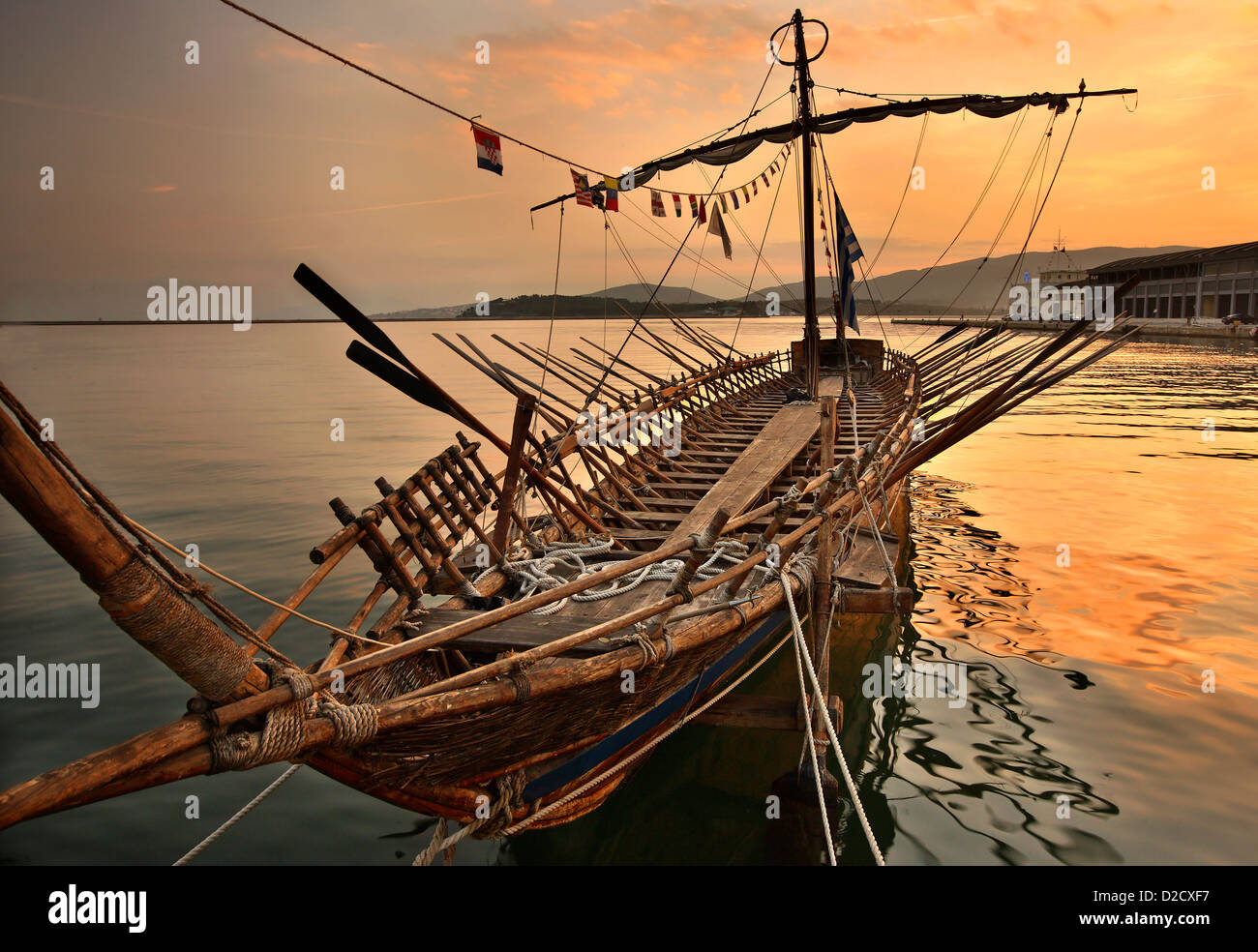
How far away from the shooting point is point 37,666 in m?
8.73

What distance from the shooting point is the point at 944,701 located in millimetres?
8148

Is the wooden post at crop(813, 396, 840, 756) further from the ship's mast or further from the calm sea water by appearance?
the ship's mast

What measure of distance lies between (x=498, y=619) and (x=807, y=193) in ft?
58.1

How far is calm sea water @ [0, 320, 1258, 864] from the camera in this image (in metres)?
5.91

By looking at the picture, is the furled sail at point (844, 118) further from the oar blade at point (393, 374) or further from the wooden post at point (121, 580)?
the wooden post at point (121, 580)

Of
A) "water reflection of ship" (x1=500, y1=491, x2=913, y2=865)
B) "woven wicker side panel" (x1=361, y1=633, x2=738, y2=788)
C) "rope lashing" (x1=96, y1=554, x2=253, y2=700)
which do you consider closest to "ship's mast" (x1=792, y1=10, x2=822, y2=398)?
"water reflection of ship" (x1=500, y1=491, x2=913, y2=865)

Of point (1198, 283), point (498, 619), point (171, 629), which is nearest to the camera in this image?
point (171, 629)

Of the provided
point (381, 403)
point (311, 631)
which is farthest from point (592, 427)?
point (381, 403)

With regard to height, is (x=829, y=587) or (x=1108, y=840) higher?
(x=829, y=587)

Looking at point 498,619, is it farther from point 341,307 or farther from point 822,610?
point 822,610

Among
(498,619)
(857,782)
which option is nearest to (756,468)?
(857,782)
